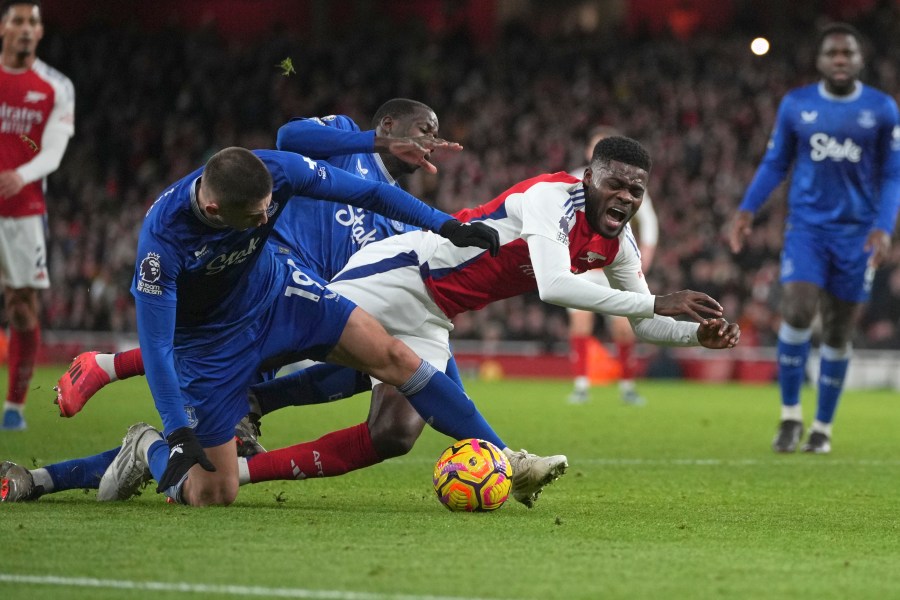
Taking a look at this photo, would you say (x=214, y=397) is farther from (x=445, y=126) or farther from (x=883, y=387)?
(x=445, y=126)

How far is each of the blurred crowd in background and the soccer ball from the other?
14.0 metres

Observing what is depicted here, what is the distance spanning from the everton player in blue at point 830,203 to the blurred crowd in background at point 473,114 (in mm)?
10166

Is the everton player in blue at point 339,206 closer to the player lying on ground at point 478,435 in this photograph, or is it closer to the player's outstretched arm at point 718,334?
the player lying on ground at point 478,435

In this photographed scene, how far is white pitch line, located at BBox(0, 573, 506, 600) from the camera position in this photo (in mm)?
3639

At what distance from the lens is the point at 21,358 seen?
9.31m

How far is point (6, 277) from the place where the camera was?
9.28 metres

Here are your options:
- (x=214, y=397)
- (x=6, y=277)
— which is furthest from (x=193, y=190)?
(x=6, y=277)

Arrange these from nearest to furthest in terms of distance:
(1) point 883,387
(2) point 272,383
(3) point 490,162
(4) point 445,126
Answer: (2) point 272,383
(1) point 883,387
(3) point 490,162
(4) point 445,126

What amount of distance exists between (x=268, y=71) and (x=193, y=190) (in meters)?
21.5

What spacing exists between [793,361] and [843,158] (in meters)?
1.37

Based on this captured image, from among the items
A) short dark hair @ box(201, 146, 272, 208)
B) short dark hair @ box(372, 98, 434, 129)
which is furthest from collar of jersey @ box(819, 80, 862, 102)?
short dark hair @ box(201, 146, 272, 208)

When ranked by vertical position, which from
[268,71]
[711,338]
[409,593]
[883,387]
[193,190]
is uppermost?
[268,71]

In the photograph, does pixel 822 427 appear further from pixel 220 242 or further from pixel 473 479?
pixel 220 242

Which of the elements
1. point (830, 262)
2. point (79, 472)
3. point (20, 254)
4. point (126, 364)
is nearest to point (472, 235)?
point (126, 364)
